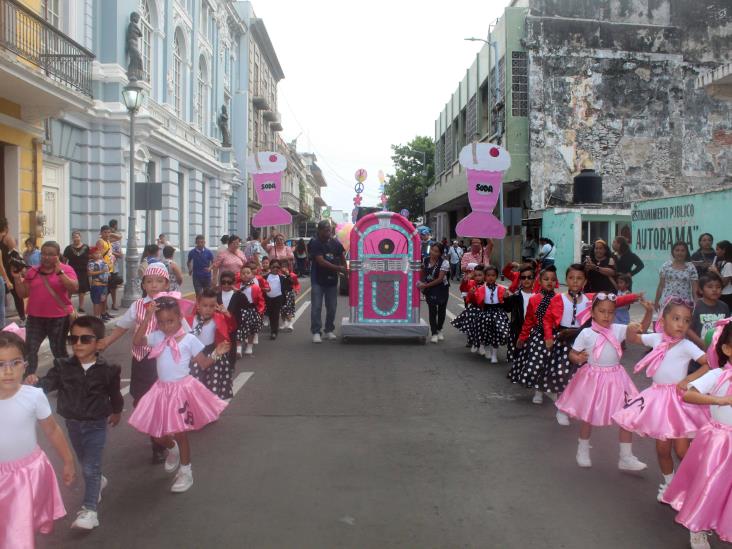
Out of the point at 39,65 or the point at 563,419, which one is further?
the point at 39,65

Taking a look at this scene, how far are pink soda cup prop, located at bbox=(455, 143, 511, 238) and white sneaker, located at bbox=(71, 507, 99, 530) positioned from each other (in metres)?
12.4

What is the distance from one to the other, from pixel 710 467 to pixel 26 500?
3.15 m

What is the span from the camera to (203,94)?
31.5m

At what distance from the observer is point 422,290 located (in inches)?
463

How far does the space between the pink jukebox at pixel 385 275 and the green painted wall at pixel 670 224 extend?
663cm

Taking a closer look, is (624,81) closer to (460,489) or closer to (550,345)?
(550,345)

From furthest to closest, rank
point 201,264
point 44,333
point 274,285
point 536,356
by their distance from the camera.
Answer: point 201,264 < point 274,285 < point 44,333 < point 536,356

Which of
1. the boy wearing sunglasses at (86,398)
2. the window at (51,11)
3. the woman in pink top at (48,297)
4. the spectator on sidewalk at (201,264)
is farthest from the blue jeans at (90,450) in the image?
the window at (51,11)

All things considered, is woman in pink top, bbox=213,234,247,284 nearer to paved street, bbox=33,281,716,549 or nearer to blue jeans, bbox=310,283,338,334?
blue jeans, bbox=310,283,338,334

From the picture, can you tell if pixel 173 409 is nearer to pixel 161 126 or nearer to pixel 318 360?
pixel 318 360

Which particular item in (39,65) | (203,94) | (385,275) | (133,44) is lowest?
(385,275)

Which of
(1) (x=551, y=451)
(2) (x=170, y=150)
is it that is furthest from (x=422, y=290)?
(2) (x=170, y=150)

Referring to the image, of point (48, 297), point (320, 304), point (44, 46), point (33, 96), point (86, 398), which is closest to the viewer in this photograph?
point (86, 398)

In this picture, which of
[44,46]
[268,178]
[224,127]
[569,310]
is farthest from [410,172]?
[569,310]
